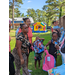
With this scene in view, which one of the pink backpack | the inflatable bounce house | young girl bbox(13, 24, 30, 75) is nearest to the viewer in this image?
young girl bbox(13, 24, 30, 75)

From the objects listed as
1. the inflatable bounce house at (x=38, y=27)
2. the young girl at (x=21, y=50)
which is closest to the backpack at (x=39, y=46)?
the young girl at (x=21, y=50)

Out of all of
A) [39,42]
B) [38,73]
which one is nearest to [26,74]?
[38,73]

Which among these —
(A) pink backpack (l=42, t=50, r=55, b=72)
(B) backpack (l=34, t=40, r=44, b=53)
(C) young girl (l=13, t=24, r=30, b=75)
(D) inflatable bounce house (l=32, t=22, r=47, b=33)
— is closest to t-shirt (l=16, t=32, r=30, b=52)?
(C) young girl (l=13, t=24, r=30, b=75)

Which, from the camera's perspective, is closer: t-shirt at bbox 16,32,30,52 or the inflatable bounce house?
t-shirt at bbox 16,32,30,52

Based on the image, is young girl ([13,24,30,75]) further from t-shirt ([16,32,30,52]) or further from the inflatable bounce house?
the inflatable bounce house

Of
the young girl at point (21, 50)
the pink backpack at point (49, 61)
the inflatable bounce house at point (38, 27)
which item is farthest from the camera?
the inflatable bounce house at point (38, 27)

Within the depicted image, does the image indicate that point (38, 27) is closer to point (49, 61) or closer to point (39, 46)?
point (39, 46)

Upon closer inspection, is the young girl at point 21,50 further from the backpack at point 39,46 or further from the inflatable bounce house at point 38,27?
the inflatable bounce house at point 38,27

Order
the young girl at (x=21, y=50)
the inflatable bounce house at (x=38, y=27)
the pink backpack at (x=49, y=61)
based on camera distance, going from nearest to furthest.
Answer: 1. the young girl at (x=21, y=50)
2. the pink backpack at (x=49, y=61)
3. the inflatable bounce house at (x=38, y=27)

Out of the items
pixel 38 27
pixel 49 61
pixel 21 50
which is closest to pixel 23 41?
pixel 21 50
